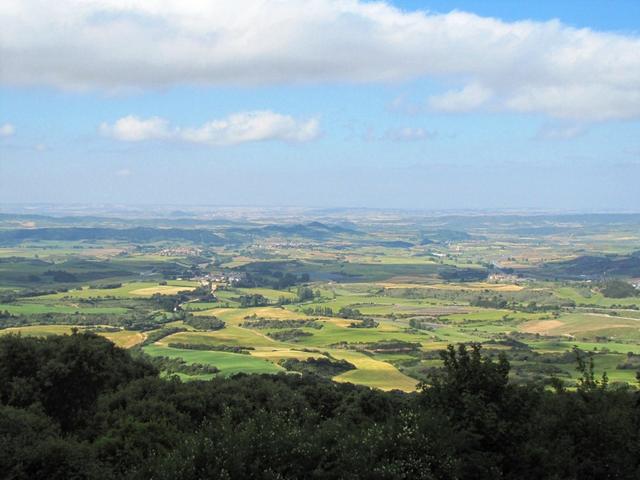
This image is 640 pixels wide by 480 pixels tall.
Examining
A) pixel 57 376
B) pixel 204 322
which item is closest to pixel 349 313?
pixel 204 322

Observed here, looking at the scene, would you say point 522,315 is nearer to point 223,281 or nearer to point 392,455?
point 223,281

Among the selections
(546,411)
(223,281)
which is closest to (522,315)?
(223,281)

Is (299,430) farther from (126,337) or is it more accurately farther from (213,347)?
(126,337)

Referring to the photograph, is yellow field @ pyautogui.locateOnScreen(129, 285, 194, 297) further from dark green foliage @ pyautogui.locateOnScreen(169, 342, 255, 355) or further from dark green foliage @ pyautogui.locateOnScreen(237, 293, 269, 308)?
dark green foliage @ pyautogui.locateOnScreen(169, 342, 255, 355)

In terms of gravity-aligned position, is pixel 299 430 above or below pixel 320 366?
above

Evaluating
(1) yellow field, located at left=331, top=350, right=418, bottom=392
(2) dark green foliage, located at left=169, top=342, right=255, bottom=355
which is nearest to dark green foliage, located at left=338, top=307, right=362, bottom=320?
(2) dark green foliage, located at left=169, top=342, right=255, bottom=355

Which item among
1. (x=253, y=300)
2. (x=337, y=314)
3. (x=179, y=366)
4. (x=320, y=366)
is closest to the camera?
(x=179, y=366)
